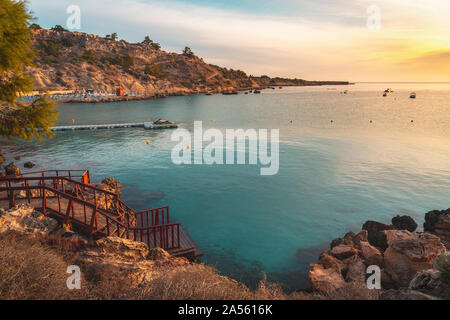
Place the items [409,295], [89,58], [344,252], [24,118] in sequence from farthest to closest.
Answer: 1. [89,58]
2. [24,118]
3. [344,252]
4. [409,295]

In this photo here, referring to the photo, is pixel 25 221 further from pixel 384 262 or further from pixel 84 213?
pixel 384 262

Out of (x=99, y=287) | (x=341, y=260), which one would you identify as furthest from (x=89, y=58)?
(x=99, y=287)

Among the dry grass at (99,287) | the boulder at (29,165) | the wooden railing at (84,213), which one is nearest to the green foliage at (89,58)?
the boulder at (29,165)

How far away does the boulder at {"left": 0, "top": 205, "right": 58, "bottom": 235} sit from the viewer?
11.4 metres

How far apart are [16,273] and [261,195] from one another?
22.5 meters

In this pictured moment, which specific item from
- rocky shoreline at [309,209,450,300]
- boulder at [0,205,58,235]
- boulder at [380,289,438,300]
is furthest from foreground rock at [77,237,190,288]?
boulder at [380,289,438,300]

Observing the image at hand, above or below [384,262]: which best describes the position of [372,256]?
above

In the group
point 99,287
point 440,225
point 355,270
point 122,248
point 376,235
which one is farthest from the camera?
point 440,225

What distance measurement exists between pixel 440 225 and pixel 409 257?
822 cm

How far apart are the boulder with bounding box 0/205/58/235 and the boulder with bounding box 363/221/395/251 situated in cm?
1810

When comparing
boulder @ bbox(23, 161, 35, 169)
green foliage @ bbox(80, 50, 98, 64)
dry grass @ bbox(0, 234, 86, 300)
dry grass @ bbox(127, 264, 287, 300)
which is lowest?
boulder @ bbox(23, 161, 35, 169)

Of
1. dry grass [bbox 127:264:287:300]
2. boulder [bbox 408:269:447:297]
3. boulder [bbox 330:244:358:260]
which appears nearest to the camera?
dry grass [bbox 127:264:287:300]

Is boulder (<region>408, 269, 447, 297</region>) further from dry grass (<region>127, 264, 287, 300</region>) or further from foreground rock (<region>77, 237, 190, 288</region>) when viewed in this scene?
foreground rock (<region>77, 237, 190, 288</region>)

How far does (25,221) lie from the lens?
1216 centimetres
